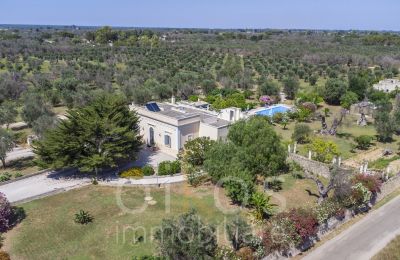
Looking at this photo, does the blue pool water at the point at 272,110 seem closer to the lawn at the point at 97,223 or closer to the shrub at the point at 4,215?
the lawn at the point at 97,223

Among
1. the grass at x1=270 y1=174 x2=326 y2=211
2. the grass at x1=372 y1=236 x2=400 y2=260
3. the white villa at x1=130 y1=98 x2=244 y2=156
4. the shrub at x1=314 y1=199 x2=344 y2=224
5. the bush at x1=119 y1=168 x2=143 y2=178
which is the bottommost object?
the grass at x1=270 y1=174 x2=326 y2=211

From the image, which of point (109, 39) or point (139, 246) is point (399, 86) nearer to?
point (139, 246)

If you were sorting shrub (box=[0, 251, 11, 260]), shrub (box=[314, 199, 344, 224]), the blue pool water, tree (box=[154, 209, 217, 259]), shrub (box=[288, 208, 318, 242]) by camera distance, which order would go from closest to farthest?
tree (box=[154, 209, 217, 259]) < shrub (box=[0, 251, 11, 260]) < shrub (box=[288, 208, 318, 242]) < shrub (box=[314, 199, 344, 224]) < the blue pool water

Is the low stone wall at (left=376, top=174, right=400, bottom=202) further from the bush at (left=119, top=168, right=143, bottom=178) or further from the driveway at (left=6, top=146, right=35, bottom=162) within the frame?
the driveway at (left=6, top=146, right=35, bottom=162)

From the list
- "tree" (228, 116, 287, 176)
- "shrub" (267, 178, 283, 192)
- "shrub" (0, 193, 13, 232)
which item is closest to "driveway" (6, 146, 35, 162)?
"shrub" (0, 193, 13, 232)

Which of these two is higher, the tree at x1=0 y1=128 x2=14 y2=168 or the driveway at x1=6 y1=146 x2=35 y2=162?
the tree at x1=0 y1=128 x2=14 y2=168

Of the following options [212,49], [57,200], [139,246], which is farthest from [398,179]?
[212,49]
